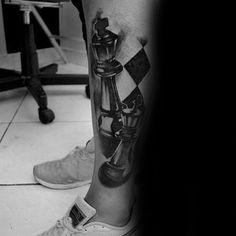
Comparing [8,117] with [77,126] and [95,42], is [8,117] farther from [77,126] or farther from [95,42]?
[95,42]

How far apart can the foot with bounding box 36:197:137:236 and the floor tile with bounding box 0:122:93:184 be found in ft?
1.08

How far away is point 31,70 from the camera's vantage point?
1.43 m

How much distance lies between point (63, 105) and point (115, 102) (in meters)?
1.07

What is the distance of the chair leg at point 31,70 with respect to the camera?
1.30 meters

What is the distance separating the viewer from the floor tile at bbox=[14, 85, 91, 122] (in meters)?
1.39

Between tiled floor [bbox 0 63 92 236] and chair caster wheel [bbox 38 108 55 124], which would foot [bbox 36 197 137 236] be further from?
chair caster wheel [bbox 38 108 55 124]

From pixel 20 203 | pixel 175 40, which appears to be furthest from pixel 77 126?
pixel 175 40

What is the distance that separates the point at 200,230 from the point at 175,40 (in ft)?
0.88

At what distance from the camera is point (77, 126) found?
1305 millimetres

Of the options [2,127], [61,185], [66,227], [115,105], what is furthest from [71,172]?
[2,127]

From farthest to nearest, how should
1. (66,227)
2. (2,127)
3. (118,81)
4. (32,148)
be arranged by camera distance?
(2,127), (32,148), (66,227), (118,81)

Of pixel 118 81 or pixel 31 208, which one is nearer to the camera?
pixel 118 81

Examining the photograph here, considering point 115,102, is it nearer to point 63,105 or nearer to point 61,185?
point 61,185

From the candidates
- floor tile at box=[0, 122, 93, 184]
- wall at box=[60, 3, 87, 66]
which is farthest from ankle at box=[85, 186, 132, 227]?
wall at box=[60, 3, 87, 66]
